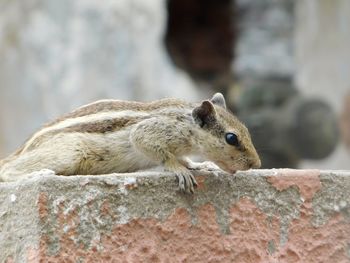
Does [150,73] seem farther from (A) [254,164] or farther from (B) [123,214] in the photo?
(B) [123,214]

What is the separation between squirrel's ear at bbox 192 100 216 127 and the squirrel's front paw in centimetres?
59

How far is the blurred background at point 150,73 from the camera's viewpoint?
328 inches

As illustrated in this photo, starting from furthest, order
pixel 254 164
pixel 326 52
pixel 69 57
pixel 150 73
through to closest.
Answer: pixel 326 52 → pixel 150 73 → pixel 69 57 → pixel 254 164

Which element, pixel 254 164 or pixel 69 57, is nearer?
pixel 254 164

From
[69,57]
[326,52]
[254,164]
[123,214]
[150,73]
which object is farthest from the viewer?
[326,52]

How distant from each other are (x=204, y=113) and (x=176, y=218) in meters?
0.72

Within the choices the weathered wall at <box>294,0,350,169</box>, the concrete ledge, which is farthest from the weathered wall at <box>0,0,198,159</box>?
the concrete ledge

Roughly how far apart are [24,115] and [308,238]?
5.55m

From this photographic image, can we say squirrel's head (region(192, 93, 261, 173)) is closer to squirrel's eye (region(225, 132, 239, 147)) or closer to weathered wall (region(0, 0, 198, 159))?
squirrel's eye (region(225, 132, 239, 147))

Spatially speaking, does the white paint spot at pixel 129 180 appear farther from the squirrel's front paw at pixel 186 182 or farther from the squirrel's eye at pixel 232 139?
the squirrel's eye at pixel 232 139

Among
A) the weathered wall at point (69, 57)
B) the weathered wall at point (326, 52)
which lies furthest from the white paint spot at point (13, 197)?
the weathered wall at point (326, 52)

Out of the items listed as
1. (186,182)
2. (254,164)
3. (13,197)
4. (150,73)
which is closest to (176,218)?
(186,182)

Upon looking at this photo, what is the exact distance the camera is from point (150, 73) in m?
8.66

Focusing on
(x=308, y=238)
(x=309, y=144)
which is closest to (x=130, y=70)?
(x=309, y=144)
